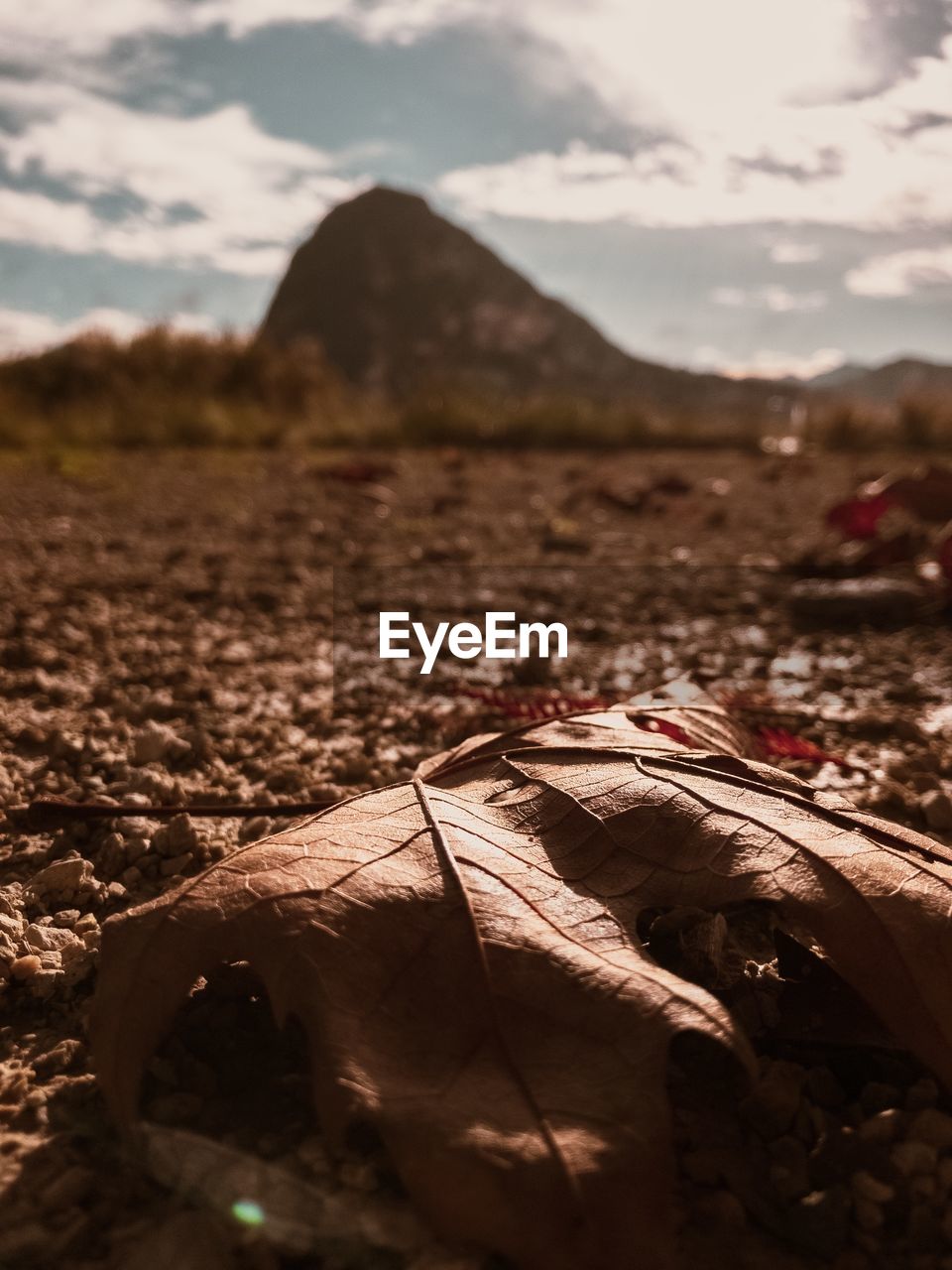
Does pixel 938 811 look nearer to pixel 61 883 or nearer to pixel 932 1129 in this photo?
pixel 932 1129

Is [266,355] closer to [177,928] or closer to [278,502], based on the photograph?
[278,502]

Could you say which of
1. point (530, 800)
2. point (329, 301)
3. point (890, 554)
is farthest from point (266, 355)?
point (329, 301)

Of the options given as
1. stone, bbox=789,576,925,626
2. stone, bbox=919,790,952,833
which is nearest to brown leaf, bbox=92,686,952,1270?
stone, bbox=919,790,952,833

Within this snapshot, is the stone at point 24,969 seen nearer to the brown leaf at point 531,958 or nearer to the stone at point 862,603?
the brown leaf at point 531,958

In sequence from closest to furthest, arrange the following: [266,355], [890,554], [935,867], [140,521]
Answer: [935,867] < [890,554] < [140,521] < [266,355]

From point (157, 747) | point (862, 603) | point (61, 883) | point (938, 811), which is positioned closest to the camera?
point (61, 883)

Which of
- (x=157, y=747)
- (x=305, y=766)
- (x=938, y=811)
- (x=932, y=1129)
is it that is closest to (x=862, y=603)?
(x=938, y=811)
